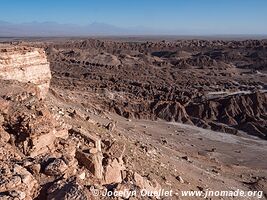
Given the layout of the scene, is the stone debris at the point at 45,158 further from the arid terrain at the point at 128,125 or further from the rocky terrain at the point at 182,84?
the rocky terrain at the point at 182,84

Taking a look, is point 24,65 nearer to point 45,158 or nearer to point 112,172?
point 112,172

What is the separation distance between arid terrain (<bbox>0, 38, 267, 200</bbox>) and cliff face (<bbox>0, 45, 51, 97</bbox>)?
5cm

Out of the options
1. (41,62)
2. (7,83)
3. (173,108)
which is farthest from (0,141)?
(173,108)

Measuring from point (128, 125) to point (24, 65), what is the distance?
1580 centimetres

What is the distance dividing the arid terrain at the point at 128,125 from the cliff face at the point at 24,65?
48 mm

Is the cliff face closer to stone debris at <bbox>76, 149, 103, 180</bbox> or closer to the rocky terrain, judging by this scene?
stone debris at <bbox>76, 149, 103, 180</bbox>

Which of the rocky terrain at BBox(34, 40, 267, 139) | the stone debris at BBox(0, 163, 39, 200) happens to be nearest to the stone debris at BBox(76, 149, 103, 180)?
the stone debris at BBox(0, 163, 39, 200)

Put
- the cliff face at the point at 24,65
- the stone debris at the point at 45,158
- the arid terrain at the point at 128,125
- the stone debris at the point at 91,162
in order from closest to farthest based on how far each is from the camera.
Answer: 1. the stone debris at the point at 45,158
2. the arid terrain at the point at 128,125
3. the stone debris at the point at 91,162
4. the cliff face at the point at 24,65

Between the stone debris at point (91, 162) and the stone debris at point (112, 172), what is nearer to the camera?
the stone debris at point (91, 162)

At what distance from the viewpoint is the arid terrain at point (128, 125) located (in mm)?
10320

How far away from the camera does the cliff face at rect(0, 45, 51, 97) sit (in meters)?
20.2

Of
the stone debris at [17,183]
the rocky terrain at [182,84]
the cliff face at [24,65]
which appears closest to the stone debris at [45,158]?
the stone debris at [17,183]

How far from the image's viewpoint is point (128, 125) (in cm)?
3606

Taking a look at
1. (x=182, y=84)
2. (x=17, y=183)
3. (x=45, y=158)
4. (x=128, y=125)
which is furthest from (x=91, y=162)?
(x=182, y=84)
